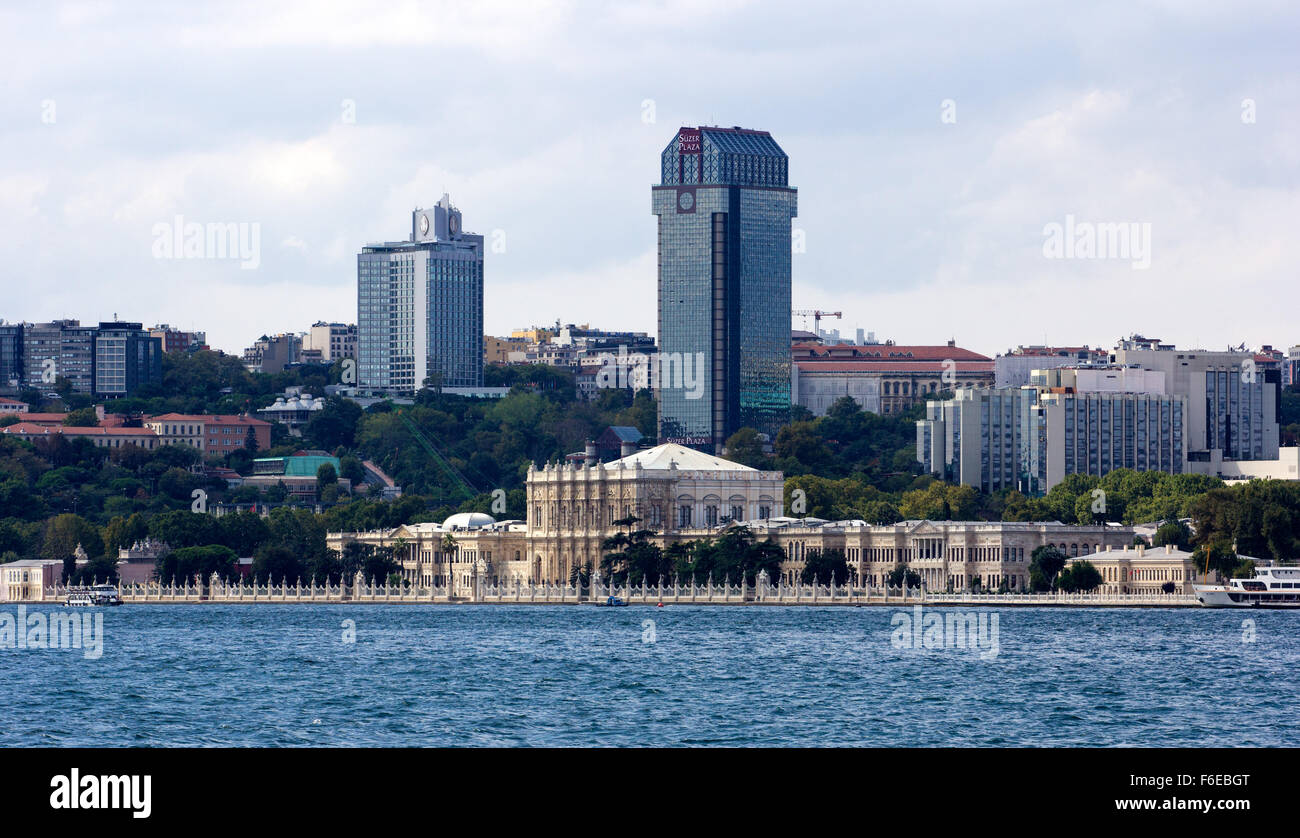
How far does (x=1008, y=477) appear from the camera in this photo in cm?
18025

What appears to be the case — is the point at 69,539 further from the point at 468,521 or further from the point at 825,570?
the point at 825,570

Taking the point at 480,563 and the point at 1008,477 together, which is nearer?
the point at 480,563

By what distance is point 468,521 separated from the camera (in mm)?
156625

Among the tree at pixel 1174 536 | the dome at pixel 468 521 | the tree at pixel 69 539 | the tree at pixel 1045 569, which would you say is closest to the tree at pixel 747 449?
the dome at pixel 468 521

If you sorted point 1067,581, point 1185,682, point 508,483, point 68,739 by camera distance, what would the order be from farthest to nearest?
1. point 508,483
2. point 1067,581
3. point 1185,682
4. point 68,739

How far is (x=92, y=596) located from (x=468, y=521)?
32.8 metres

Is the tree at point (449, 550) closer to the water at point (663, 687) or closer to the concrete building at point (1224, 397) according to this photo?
the water at point (663, 687)

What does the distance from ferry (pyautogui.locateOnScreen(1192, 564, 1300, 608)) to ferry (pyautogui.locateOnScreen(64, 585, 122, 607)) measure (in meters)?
62.7

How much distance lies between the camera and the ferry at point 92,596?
13038 centimetres

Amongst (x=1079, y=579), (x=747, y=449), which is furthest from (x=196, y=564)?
(x=747, y=449)

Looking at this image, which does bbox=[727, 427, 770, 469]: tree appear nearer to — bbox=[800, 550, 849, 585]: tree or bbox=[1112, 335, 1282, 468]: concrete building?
bbox=[1112, 335, 1282, 468]: concrete building
